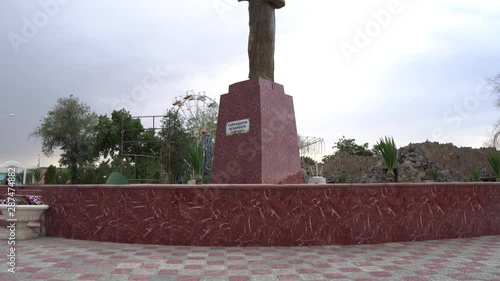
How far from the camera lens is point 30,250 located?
5.11 metres

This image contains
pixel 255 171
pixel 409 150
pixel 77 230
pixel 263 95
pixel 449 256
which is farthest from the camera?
pixel 409 150

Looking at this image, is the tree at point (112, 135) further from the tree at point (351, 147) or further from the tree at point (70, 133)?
the tree at point (351, 147)

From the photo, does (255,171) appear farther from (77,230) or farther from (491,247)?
(491,247)

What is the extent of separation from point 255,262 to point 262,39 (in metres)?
4.83

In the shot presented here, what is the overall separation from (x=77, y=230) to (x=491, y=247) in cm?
661

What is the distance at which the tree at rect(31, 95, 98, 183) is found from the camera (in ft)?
91.8

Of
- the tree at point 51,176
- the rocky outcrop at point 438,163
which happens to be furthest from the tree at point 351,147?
the tree at point 51,176

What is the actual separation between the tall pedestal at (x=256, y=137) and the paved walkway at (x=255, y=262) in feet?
6.11

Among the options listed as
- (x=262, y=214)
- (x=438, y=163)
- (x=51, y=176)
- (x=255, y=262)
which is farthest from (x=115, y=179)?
(x=438, y=163)

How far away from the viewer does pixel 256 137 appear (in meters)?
6.66

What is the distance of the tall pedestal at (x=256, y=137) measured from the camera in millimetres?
6613

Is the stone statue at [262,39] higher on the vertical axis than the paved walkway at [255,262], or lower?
higher

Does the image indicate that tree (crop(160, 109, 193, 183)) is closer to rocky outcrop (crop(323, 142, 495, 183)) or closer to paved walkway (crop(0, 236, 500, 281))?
rocky outcrop (crop(323, 142, 495, 183))

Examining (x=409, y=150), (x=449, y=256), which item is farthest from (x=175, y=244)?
(x=409, y=150)
